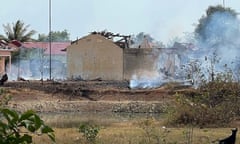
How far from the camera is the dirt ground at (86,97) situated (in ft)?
125

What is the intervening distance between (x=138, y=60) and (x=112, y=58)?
8.58ft

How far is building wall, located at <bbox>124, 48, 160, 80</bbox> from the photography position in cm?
5941

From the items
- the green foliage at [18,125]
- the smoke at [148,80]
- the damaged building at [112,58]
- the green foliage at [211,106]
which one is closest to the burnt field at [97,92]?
the smoke at [148,80]

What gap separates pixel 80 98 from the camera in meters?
41.8

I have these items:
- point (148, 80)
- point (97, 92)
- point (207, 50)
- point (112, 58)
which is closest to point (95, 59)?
point (112, 58)

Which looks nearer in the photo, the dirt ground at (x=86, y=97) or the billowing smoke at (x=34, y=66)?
the dirt ground at (x=86, y=97)

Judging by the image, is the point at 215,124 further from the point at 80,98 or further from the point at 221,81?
the point at 80,98

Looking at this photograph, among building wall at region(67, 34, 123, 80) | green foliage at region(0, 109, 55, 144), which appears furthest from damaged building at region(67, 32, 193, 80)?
green foliage at region(0, 109, 55, 144)

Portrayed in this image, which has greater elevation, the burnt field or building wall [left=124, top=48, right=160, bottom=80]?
building wall [left=124, top=48, right=160, bottom=80]

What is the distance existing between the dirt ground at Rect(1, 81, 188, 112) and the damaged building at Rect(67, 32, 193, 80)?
1385cm

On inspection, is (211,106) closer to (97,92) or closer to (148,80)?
(97,92)

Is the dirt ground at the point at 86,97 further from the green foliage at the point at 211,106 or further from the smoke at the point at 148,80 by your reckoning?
the green foliage at the point at 211,106

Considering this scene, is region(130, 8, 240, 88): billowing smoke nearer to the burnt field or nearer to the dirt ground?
the burnt field

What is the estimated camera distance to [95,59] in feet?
197
